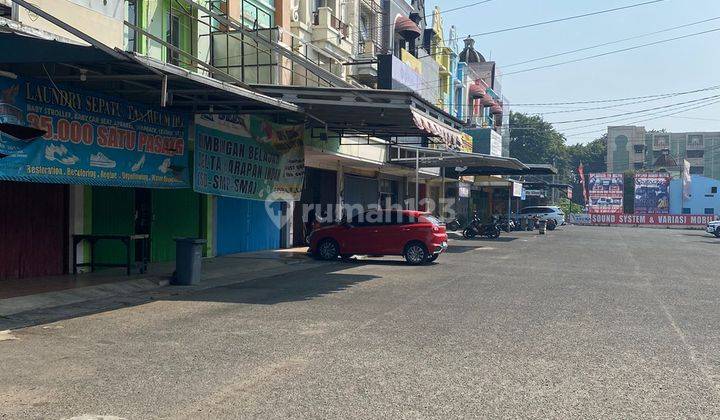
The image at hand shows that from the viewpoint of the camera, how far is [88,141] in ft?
39.1

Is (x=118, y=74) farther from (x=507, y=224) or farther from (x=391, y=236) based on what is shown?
(x=507, y=224)

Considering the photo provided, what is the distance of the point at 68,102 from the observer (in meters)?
11.4

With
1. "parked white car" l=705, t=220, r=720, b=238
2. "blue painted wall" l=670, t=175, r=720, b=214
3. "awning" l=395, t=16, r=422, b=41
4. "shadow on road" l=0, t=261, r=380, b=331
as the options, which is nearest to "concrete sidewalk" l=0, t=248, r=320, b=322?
"shadow on road" l=0, t=261, r=380, b=331

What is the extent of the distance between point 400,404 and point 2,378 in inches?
159

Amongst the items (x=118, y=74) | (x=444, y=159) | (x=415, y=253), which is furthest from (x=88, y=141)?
(x=444, y=159)

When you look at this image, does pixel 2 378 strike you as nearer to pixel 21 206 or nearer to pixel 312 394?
pixel 312 394

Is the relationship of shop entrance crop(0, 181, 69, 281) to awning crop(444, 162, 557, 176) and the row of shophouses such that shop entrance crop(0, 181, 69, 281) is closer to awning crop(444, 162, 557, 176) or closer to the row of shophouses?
the row of shophouses

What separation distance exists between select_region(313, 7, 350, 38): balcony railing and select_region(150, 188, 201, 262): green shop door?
1041 cm

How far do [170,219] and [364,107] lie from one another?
21.4 feet

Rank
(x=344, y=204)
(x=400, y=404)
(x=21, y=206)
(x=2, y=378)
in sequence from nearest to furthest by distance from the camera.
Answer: (x=400, y=404), (x=2, y=378), (x=21, y=206), (x=344, y=204)

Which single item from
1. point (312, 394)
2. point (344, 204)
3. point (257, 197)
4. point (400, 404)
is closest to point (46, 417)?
point (312, 394)

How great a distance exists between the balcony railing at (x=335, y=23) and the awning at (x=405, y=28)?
18.4ft

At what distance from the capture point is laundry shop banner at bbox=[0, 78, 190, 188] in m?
10.5

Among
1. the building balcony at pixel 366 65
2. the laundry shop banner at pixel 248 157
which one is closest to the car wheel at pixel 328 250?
the laundry shop banner at pixel 248 157
